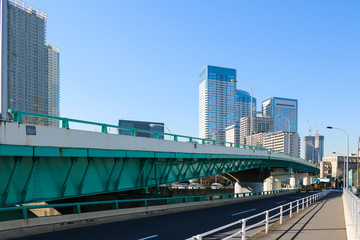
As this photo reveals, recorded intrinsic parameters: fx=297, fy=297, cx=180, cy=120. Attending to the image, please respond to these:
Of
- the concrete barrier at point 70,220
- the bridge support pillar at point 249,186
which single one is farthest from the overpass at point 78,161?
the bridge support pillar at point 249,186

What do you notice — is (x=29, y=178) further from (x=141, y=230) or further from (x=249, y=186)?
(x=249, y=186)

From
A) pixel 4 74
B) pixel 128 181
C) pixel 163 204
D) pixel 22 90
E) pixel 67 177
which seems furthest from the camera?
pixel 22 90

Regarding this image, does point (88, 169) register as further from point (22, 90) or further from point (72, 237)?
point (22, 90)

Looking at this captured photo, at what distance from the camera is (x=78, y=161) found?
13953mm

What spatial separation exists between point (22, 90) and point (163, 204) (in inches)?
4965

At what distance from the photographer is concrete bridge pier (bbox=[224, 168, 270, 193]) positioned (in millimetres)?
44125

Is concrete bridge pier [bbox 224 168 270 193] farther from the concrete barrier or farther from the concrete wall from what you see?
the concrete barrier

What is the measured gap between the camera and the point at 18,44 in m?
90.8

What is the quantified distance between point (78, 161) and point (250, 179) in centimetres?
3549

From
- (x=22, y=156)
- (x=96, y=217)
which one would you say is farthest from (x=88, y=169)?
(x=22, y=156)

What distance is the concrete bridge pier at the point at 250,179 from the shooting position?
44.1m

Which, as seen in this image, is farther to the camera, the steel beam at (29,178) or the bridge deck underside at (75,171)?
the steel beam at (29,178)

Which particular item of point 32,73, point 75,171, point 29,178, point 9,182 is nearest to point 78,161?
point 75,171

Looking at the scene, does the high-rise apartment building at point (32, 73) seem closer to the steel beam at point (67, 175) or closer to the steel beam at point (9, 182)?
the steel beam at point (67, 175)
